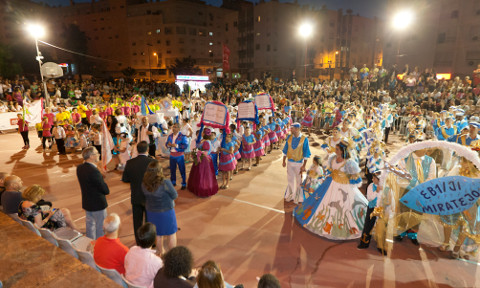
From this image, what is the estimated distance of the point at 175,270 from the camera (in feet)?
9.04

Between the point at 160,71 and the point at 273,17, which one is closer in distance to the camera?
the point at 273,17

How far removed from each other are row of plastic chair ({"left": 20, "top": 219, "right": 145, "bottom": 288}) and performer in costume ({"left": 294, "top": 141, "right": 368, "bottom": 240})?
3.86 meters

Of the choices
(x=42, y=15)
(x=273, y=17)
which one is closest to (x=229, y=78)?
(x=273, y=17)

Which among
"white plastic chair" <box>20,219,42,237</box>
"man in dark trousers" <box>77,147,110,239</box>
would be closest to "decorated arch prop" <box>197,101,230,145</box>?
"man in dark trousers" <box>77,147,110,239</box>

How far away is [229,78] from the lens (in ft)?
178

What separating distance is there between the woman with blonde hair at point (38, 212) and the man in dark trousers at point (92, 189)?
16.8 inches

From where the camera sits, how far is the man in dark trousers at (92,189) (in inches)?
179

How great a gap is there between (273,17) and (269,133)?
39982mm

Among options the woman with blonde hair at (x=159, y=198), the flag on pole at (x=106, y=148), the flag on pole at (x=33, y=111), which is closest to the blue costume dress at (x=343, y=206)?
the woman with blonde hair at (x=159, y=198)

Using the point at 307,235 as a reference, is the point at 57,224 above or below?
above

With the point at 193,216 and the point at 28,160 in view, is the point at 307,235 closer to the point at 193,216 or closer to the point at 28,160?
the point at 193,216

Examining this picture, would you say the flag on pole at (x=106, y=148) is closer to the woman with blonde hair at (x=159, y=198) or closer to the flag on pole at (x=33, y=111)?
the woman with blonde hair at (x=159, y=198)

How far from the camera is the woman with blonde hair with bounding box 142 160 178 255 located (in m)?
4.25

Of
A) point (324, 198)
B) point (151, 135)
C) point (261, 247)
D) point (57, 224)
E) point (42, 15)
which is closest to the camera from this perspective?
point (57, 224)
